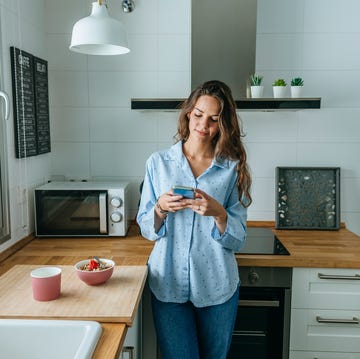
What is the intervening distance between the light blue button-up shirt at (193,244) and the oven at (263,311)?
357mm

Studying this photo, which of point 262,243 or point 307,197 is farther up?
point 307,197

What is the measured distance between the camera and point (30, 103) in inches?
82.0

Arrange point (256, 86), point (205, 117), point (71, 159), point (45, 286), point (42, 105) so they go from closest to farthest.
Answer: point (45, 286) < point (205, 117) < point (256, 86) < point (42, 105) < point (71, 159)

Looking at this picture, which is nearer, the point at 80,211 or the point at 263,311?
the point at 263,311

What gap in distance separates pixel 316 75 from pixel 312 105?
0.42 metres

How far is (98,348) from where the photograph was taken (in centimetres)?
109

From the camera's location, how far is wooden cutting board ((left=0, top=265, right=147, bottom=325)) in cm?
124

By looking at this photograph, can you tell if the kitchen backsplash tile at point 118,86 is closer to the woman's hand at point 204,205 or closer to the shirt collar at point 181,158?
the shirt collar at point 181,158

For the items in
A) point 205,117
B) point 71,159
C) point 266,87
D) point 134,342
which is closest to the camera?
point 205,117

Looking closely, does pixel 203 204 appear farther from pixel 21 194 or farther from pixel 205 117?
pixel 21 194

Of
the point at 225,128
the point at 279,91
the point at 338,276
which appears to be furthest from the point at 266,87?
the point at 338,276

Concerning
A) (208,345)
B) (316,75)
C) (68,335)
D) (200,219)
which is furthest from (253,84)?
(68,335)

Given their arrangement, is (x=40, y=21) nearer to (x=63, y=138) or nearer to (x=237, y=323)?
(x=63, y=138)

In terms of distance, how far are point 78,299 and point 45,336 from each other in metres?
0.18
